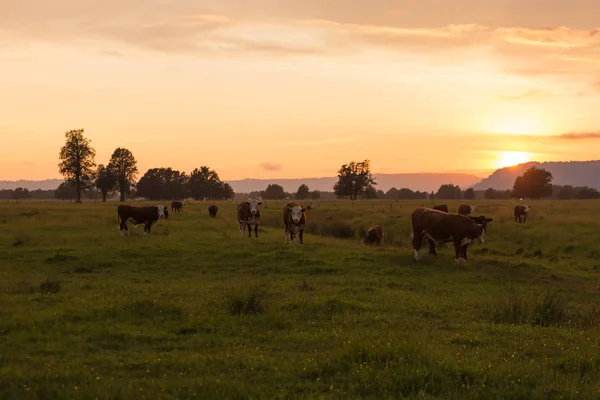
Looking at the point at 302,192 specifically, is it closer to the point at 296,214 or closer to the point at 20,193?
the point at 296,214

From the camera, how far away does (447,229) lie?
22984 mm

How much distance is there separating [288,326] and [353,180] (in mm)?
104034

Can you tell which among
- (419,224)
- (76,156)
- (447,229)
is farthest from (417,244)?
(76,156)

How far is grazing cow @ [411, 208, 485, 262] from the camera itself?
22.5 metres

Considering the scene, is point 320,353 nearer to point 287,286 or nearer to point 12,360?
point 12,360

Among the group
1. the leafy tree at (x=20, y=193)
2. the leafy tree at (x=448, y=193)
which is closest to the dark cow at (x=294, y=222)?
the leafy tree at (x=448, y=193)

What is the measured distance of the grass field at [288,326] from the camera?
757 cm

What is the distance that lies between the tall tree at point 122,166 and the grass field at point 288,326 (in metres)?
84.0

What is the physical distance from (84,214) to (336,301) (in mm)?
41319

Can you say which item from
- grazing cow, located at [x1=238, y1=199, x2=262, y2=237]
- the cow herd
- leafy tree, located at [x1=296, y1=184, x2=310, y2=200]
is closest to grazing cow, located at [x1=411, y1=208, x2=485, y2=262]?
the cow herd

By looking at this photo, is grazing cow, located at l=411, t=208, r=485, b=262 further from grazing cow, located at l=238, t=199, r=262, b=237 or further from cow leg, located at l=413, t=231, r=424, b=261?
grazing cow, located at l=238, t=199, r=262, b=237

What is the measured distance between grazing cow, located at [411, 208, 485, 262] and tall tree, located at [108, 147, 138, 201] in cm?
9068

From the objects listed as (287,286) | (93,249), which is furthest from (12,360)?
(93,249)

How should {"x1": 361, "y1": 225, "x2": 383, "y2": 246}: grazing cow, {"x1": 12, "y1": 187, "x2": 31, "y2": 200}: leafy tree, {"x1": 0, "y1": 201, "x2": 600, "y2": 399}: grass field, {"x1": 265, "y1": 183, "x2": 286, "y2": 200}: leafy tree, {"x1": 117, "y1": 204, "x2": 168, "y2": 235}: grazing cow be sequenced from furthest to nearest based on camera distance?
{"x1": 12, "y1": 187, "x2": 31, "y2": 200}: leafy tree → {"x1": 265, "y1": 183, "x2": 286, "y2": 200}: leafy tree → {"x1": 361, "y1": 225, "x2": 383, "y2": 246}: grazing cow → {"x1": 117, "y1": 204, "x2": 168, "y2": 235}: grazing cow → {"x1": 0, "y1": 201, "x2": 600, "y2": 399}: grass field
